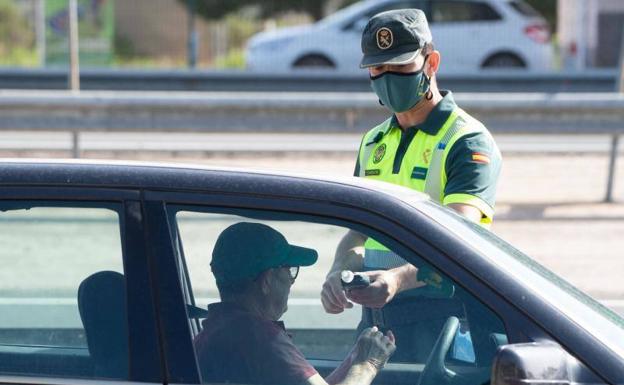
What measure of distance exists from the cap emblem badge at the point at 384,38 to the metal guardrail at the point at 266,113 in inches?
262

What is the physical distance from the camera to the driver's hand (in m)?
2.85

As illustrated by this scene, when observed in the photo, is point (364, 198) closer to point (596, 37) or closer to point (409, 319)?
point (409, 319)

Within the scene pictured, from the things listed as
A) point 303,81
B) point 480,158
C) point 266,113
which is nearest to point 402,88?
point 480,158

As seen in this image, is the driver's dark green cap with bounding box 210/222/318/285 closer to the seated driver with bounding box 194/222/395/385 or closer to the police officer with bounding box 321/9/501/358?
the seated driver with bounding box 194/222/395/385

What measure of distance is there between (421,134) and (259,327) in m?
1.24

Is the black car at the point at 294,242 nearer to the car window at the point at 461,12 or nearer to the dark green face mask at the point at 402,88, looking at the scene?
the dark green face mask at the point at 402,88

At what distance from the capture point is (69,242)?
8641 millimetres

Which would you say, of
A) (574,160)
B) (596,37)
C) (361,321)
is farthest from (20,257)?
(596,37)

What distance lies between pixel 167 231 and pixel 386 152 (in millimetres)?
1366

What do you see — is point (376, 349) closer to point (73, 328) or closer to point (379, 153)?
point (73, 328)

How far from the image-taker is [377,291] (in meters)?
2.93

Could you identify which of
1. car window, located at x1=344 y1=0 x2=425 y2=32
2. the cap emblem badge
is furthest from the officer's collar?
car window, located at x1=344 y1=0 x2=425 y2=32

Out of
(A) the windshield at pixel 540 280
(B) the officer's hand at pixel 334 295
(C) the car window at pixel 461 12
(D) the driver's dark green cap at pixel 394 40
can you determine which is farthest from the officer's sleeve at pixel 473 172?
(C) the car window at pixel 461 12

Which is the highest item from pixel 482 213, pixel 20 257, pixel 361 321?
pixel 482 213
